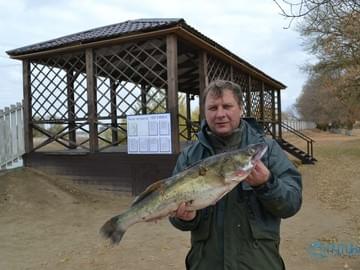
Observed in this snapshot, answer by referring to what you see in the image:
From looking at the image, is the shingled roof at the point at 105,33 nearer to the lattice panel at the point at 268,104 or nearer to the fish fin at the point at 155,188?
the fish fin at the point at 155,188

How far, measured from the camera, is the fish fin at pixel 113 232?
7.85 ft

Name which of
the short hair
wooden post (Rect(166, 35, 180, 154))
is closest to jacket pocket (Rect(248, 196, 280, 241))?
the short hair

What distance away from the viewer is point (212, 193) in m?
2.04

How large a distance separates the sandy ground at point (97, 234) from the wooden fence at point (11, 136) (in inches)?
23.8

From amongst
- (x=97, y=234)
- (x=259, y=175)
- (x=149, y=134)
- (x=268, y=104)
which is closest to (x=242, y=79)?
(x=268, y=104)

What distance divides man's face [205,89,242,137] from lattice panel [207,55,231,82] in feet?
32.6

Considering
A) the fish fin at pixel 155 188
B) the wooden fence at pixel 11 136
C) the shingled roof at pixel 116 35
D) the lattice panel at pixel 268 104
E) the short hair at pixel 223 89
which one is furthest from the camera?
the lattice panel at pixel 268 104

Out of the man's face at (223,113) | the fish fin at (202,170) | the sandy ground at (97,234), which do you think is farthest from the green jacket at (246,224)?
the sandy ground at (97,234)

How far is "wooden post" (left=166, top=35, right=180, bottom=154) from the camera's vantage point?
10.2 meters

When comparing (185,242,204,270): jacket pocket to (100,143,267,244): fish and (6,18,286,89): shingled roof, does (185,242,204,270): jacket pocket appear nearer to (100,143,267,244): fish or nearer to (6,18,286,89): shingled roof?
(100,143,267,244): fish

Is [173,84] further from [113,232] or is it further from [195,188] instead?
[195,188]

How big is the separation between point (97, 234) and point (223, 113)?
5.68 meters

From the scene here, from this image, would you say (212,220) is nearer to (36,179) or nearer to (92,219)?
(92,219)

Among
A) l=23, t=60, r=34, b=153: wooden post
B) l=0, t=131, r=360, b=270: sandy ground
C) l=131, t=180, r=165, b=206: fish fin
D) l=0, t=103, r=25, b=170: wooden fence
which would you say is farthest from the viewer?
l=23, t=60, r=34, b=153: wooden post
